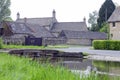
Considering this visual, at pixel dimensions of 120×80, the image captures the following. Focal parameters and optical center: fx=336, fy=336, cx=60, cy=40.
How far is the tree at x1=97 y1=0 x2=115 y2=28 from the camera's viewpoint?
10111cm

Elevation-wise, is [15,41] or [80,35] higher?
[80,35]

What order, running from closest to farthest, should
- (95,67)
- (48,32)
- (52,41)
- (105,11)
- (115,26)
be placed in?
(95,67)
(115,26)
(52,41)
(48,32)
(105,11)

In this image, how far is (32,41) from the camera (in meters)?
62.1

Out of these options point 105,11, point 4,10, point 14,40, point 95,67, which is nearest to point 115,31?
point 14,40

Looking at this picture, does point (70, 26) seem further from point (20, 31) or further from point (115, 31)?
point (115, 31)

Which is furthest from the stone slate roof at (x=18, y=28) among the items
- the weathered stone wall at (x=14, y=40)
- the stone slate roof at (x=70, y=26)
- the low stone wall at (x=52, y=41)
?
the stone slate roof at (x=70, y=26)

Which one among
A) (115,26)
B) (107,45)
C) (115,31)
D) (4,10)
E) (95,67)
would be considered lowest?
(95,67)

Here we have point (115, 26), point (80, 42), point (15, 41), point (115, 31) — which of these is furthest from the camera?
point (80, 42)

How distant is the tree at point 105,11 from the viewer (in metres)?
101

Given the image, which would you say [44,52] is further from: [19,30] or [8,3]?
[8,3]

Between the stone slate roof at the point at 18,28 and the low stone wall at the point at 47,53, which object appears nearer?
the low stone wall at the point at 47,53

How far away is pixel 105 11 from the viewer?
101 metres

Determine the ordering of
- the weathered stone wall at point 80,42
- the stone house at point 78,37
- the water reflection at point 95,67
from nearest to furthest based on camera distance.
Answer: the water reflection at point 95,67, the stone house at point 78,37, the weathered stone wall at point 80,42

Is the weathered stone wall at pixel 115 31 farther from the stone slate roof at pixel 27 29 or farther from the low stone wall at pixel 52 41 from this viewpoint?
the stone slate roof at pixel 27 29
